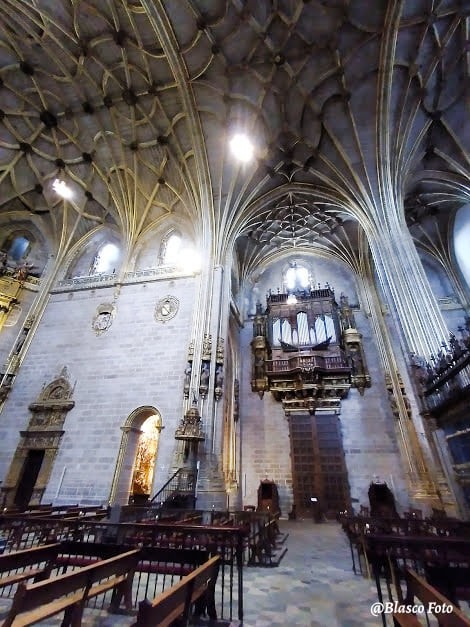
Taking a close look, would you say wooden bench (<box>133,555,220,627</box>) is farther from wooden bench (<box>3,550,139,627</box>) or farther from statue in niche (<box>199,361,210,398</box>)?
statue in niche (<box>199,361,210,398</box>)

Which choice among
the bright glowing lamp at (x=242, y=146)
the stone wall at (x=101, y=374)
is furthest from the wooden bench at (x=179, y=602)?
the bright glowing lamp at (x=242, y=146)

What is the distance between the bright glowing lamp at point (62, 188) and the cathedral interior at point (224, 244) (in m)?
0.14

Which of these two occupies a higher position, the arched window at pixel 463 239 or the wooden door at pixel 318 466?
the arched window at pixel 463 239

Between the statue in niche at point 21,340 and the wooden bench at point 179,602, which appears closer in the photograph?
the wooden bench at point 179,602

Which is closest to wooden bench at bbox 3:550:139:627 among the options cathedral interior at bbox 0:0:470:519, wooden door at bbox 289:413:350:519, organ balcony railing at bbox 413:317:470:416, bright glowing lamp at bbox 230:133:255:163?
cathedral interior at bbox 0:0:470:519

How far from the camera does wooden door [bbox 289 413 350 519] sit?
12.3 metres

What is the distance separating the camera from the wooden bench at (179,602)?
1.76m

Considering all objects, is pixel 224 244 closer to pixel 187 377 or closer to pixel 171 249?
pixel 171 249

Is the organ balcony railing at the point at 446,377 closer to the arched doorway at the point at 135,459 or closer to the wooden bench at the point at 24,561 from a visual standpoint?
the wooden bench at the point at 24,561

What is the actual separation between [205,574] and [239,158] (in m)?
15.3

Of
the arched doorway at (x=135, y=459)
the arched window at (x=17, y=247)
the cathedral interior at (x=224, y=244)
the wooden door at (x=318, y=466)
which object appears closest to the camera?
the arched doorway at (x=135, y=459)

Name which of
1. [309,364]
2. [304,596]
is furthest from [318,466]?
[304,596]

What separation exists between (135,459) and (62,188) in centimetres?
1484

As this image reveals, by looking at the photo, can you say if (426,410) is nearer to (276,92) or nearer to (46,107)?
(276,92)
